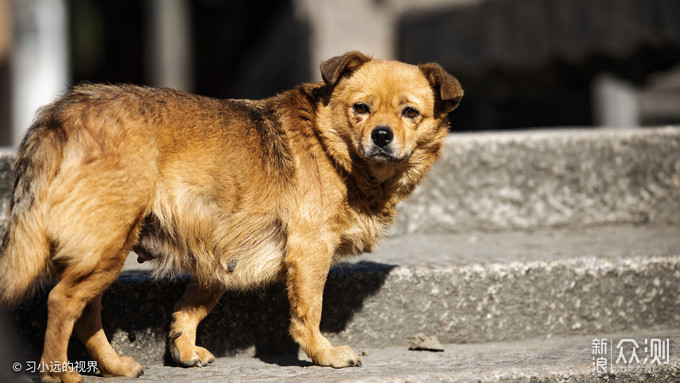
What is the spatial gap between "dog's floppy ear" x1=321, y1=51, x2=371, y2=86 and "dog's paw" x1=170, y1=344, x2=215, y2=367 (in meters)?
1.37

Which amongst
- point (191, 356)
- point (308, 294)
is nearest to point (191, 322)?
point (191, 356)

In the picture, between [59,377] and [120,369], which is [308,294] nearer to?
[120,369]

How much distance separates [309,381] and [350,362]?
0.33m

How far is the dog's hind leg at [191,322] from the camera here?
355 cm

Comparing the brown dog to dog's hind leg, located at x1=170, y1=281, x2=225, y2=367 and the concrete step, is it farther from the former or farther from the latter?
the concrete step

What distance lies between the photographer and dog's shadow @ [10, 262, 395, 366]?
353 cm

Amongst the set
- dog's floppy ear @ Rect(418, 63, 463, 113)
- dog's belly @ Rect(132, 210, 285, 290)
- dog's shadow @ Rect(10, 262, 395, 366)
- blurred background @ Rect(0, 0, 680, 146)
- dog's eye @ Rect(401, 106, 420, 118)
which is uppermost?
blurred background @ Rect(0, 0, 680, 146)

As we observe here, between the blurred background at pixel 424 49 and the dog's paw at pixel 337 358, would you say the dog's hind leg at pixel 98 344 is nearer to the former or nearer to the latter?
the dog's paw at pixel 337 358

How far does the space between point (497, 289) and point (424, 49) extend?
492 cm

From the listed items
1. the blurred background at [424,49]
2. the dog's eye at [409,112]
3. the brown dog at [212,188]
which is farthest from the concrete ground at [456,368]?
the blurred background at [424,49]

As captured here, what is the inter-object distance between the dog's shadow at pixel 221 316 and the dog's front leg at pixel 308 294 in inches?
7.0

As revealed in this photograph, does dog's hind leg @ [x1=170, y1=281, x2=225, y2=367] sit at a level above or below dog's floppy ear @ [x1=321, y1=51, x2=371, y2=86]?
below

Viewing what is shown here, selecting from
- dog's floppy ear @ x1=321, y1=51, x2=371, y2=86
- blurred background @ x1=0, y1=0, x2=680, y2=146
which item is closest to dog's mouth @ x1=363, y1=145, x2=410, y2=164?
dog's floppy ear @ x1=321, y1=51, x2=371, y2=86

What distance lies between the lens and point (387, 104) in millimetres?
3766
